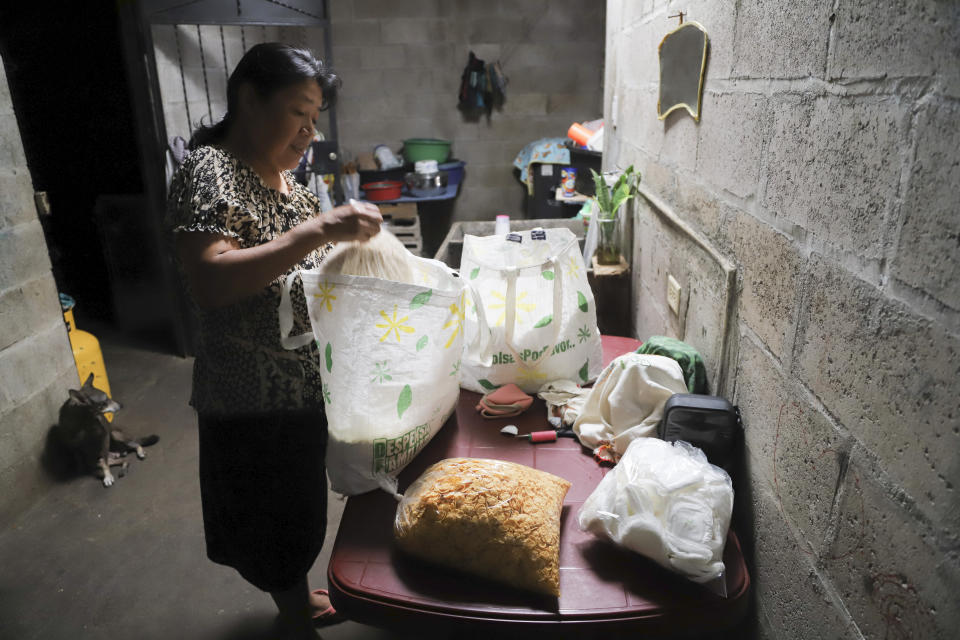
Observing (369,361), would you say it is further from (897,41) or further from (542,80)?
(542,80)

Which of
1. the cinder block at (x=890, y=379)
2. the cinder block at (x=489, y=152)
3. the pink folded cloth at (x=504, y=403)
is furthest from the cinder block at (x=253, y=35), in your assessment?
the cinder block at (x=890, y=379)

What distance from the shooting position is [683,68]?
1.55 m

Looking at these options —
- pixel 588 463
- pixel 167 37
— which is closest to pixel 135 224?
pixel 167 37

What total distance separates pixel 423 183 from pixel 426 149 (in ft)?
1.36

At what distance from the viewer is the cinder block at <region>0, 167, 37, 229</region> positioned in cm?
217

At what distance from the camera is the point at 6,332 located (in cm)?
216

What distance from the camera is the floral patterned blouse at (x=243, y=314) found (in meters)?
1.10

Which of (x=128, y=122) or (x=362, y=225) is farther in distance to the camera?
(x=128, y=122)

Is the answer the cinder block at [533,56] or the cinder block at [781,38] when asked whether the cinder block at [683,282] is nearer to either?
the cinder block at [781,38]

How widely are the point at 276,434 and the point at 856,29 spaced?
4.13ft

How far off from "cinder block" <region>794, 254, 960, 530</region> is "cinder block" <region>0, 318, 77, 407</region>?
101 inches

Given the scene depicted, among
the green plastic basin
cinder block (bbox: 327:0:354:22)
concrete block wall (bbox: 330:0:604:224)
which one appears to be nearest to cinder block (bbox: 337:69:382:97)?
concrete block wall (bbox: 330:0:604:224)

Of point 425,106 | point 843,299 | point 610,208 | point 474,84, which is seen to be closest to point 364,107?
point 425,106

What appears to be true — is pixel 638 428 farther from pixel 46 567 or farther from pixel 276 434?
pixel 46 567
